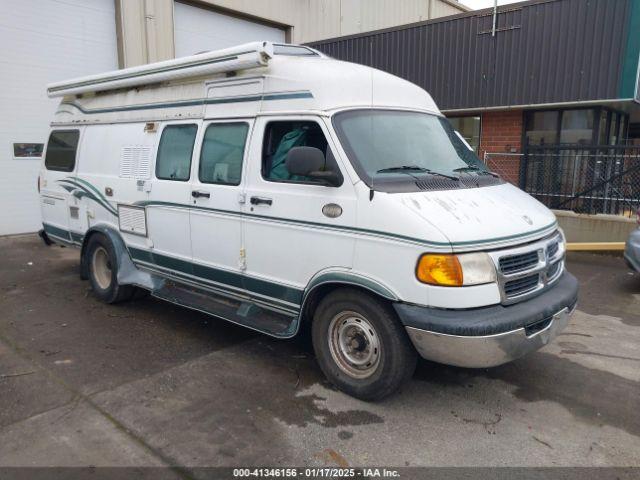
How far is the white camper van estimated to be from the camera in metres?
3.57

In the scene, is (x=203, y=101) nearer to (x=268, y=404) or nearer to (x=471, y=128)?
(x=268, y=404)

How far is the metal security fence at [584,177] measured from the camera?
9.50 metres

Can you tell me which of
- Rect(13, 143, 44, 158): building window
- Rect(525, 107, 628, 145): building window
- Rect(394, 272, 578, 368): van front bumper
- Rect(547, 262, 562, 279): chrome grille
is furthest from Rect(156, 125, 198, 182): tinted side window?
Rect(525, 107, 628, 145): building window

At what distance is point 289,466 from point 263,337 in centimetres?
219

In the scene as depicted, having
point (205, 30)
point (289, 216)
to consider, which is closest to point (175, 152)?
point (289, 216)

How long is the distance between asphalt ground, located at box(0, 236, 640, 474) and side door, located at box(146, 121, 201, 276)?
0.78 metres

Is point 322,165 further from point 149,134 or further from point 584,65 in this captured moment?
point 584,65

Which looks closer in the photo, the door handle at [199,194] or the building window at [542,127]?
the door handle at [199,194]

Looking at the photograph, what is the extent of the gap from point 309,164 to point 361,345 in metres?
1.42

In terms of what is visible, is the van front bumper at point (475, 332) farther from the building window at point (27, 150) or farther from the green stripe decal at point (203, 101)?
the building window at point (27, 150)

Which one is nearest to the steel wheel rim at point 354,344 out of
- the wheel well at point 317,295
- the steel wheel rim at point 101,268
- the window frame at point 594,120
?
the wheel well at point 317,295

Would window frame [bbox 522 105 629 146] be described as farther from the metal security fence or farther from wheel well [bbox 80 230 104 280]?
wheel well [bbox 80 230 104 280]

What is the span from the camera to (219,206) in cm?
483

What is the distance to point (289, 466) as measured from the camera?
3242mm
